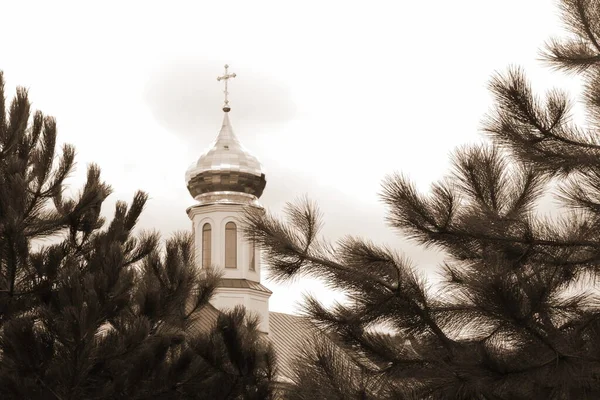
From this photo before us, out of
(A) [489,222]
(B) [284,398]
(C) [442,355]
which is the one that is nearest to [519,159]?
(A) [489,222]

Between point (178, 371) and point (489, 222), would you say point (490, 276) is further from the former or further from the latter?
point (178, 371)

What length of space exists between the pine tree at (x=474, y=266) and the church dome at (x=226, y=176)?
84.8ft

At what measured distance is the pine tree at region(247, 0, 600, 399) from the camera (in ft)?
15.2

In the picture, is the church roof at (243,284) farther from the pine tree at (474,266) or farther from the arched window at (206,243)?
the pine tree at (474,266)

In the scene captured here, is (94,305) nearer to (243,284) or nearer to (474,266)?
(474,266)

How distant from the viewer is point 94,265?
961cm

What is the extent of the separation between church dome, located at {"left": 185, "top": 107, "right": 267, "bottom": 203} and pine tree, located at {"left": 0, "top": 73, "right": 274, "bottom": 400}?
20.9 m

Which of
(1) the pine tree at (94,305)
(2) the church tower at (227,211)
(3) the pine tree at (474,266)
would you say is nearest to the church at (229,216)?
(2) the church tower at (227,211)

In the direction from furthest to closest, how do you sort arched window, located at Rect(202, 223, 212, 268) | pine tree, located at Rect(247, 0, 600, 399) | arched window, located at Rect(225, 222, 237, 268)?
arched window, located at Rect(202, 223, 212, 268) → arched window, located at Rect(225, 222, 237, 268) → pine tree, located at Rect(247, 0, 600, 399)

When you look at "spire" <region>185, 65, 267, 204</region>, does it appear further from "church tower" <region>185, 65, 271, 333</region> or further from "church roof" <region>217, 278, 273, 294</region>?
"church roof" <region>217, 278, 273, 294</region>

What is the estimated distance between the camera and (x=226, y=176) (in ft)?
103

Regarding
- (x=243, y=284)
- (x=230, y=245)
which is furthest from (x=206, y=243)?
(x=243, y=284)

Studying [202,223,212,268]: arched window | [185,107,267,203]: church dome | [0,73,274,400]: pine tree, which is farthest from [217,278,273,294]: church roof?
[0,73,274,400]: pine tree

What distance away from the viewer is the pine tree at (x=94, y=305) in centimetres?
859
